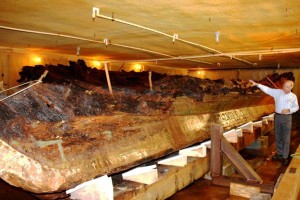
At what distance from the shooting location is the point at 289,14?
407 cm

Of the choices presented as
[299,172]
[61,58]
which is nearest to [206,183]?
[299,172]

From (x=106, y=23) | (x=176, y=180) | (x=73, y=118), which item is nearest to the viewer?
(x=73, y=118)

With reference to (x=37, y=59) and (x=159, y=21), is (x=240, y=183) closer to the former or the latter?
(x=159, y=21)

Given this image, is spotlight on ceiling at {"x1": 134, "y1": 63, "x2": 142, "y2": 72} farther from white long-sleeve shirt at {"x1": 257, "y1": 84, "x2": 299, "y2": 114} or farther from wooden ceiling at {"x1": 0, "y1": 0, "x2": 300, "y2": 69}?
white long-sleeve shirt at {"x1": 257, "y1": 84, "x2": 299, "y2": 114}

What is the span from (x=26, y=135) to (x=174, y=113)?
259 cm

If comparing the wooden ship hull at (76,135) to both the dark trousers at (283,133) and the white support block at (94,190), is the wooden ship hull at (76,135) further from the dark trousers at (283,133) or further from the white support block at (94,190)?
the dark trousers at (283,133)

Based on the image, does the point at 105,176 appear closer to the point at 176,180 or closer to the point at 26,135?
the point at 26,135

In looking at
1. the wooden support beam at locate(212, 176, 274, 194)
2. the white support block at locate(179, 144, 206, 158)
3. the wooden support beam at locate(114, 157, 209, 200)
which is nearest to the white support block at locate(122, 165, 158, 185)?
the wooden support beam at locate(114, 157, 209, 200)

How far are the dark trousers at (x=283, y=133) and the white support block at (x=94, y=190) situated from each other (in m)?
4.89

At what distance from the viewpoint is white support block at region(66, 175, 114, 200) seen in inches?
94.8

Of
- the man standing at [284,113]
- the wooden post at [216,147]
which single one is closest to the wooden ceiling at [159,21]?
the man standing at [284,113]

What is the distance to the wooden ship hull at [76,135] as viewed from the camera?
6.85 ft

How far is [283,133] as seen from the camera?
602 centimetres

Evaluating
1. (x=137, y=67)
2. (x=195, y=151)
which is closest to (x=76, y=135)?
(x=195, y=151)
